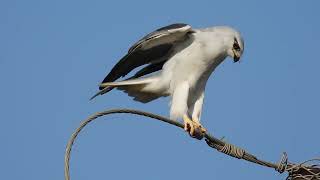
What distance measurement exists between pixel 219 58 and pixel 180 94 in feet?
2.33

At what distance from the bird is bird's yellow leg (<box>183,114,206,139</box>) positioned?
1cm

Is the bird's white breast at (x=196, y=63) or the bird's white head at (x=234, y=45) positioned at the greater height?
the bird's white head at (x=234, y=45)

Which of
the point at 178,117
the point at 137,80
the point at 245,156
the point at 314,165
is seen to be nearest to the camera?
the point at 314,165

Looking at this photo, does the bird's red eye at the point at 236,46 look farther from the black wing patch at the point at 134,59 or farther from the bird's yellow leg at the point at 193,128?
the bird's yellow leg at the point at 193,128

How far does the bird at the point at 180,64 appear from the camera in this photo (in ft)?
26.7

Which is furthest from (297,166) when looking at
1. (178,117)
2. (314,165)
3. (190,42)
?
(190,42)

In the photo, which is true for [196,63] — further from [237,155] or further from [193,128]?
[237,155]

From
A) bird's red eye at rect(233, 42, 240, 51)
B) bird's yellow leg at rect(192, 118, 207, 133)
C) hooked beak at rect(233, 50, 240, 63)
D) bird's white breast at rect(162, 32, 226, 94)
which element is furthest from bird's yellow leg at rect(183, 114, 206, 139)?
bird's red eye at rect(233, 42, 240, 51)

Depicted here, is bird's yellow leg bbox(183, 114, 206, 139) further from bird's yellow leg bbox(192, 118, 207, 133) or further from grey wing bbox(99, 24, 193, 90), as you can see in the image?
grey wing bbox(99, 24, 193, 90)

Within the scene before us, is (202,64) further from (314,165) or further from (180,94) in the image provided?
(314,165)

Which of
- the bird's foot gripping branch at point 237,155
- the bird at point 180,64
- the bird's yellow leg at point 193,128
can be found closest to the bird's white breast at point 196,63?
the bird at point 180,64

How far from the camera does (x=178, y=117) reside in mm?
7914

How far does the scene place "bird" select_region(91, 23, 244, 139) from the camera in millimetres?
8141

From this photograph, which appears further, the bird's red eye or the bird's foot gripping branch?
the bird's red eye
